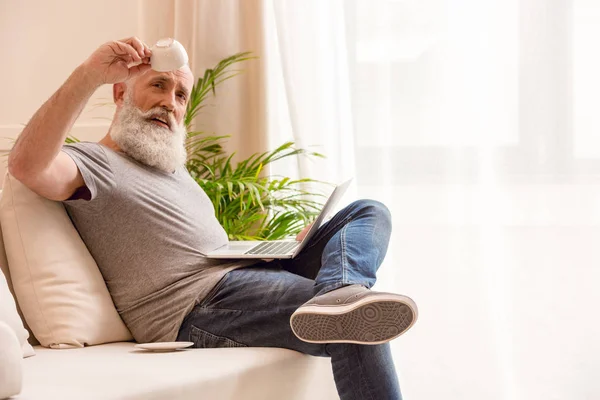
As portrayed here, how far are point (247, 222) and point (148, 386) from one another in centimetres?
139

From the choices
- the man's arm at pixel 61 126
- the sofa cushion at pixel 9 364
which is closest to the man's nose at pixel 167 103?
the man's arm at pixel 61 126

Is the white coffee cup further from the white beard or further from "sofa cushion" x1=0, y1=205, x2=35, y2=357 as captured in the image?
"sofa cushion" x1=0, y1=205, x2=35, y2=357

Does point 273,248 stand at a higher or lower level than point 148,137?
lower

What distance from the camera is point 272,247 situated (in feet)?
6.96

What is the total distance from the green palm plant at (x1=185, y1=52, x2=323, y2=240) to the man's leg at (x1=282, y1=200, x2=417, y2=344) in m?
0.70

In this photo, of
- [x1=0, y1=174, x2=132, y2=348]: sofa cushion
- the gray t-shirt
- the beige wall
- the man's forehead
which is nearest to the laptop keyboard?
the gray t-shirt

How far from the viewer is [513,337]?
2.95 m

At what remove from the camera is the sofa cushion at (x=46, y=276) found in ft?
5.89

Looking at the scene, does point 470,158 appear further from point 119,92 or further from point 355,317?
point 355,317

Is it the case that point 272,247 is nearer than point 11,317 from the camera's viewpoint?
No

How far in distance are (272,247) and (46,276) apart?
0.60 meters

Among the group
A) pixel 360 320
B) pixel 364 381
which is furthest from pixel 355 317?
pixel 364 381

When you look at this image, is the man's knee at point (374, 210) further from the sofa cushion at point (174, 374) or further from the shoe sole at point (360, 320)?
the shoe sole at point (360, 320)

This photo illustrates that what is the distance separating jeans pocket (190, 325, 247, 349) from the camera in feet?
6.01
